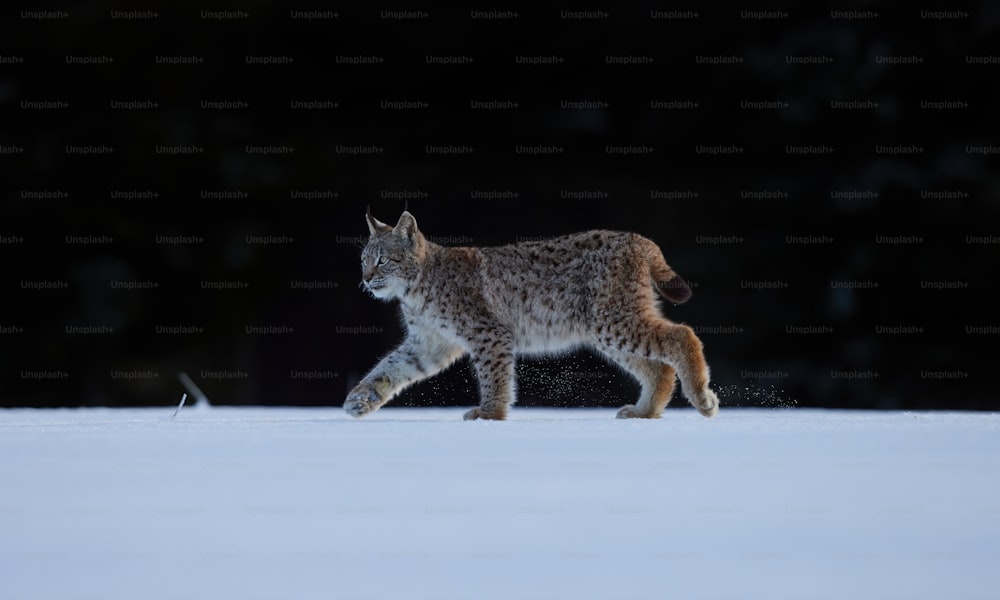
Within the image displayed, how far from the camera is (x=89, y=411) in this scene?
9141 millimetres

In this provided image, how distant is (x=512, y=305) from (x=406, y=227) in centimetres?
85

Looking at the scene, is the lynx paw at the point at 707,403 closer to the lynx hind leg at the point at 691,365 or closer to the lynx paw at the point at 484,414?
the lynx hind leg at the point at 691,365

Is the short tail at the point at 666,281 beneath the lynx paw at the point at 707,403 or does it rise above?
above

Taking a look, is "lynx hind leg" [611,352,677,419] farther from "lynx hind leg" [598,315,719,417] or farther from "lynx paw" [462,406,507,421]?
"lynx paw" [462,406,507,421]

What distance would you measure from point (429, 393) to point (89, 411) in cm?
247

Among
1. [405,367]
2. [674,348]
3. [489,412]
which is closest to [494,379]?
[489,412]

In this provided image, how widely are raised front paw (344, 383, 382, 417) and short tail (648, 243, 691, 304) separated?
1909mm

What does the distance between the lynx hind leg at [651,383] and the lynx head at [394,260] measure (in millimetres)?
1409

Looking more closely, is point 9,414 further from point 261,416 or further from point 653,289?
point 653,289

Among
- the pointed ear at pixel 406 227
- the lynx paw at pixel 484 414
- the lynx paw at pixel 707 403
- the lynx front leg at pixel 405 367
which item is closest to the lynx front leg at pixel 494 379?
the lynx paw at pixel 484 414

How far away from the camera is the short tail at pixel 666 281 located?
25.9ft

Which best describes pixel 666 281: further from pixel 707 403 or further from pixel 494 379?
pixel 494 379

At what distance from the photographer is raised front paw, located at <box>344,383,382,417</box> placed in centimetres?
792

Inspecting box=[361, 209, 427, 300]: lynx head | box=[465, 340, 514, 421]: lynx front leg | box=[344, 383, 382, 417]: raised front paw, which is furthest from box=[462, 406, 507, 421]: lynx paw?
box=[361, 209, 427, 300]: lynx head
